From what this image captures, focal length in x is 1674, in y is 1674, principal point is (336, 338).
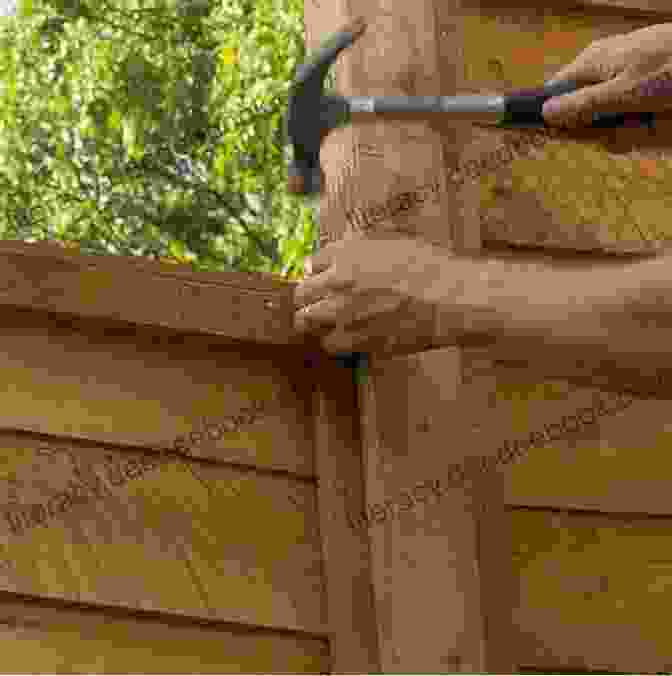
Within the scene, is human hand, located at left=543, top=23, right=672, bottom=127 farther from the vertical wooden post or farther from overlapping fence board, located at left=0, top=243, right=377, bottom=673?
overlapping fence board, located at left=0, top=243, right=377, bottom=673

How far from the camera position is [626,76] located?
11.2 ft

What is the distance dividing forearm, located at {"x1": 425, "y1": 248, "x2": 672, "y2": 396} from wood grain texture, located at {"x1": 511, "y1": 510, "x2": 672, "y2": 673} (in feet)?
1.85

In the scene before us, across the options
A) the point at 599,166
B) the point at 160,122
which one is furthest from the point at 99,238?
the point at 599,166

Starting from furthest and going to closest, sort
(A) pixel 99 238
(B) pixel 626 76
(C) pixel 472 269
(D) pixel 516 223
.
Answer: (A) pixel 99 238, (D) pixel 516 223, (B) pixel 626 76, (C) pixel 472 269

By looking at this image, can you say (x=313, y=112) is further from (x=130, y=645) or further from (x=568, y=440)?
(x=130, y=645)

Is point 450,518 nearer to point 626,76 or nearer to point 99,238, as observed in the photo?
point 626,76

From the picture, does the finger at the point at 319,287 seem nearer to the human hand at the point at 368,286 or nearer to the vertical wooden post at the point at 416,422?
the human hand at the point at 368,286

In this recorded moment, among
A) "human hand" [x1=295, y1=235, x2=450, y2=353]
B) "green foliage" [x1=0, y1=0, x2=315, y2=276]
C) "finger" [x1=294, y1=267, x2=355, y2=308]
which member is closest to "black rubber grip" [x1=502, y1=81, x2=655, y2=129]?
"human hand" [x1=295, y1=235, x2=450, y2=353]

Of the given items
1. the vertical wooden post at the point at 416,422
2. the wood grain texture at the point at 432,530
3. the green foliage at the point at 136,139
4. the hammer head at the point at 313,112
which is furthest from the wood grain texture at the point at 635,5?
the green foliage at the point at 136,139

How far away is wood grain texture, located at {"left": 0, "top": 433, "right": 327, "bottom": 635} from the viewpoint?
3.13m

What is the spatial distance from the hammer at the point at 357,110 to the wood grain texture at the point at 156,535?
70 cm

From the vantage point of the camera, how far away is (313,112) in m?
3.51

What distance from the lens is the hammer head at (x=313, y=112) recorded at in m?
3.40

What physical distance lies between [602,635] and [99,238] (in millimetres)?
10440
